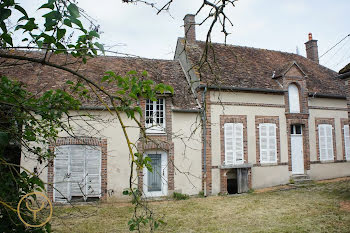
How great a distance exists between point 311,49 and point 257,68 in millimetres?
7050

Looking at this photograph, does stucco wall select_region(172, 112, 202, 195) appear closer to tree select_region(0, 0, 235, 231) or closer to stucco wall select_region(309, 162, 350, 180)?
stucco wall select_region(309, 162, 350, 180)

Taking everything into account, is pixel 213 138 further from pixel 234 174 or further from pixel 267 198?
pixel 267 198

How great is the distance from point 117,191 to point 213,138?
4.82 m

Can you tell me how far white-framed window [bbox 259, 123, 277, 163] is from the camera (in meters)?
13.6

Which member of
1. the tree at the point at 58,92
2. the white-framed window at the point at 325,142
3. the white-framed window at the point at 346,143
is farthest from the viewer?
the white-framed window at the point at 346,143

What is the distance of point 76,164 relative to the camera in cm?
1115

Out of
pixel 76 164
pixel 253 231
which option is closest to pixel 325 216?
pixel 253 231

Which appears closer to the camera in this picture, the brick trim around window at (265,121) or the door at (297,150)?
the brick trim around window at (265,121)

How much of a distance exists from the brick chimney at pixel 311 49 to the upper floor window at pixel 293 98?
6.43 meters

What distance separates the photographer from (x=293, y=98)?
581 inches

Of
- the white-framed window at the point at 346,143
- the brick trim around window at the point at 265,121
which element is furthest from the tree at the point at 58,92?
the white-framed window at the point at 346,143

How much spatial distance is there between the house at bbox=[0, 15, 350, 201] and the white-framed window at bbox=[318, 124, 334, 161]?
0.18 ft

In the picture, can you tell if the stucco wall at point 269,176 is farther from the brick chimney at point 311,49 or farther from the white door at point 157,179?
the brick chimney at point 311,49

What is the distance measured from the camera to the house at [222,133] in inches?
443
